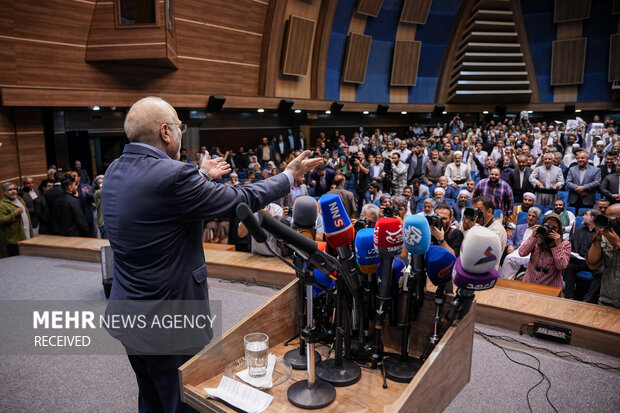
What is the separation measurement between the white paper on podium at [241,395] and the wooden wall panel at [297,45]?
11.2 m

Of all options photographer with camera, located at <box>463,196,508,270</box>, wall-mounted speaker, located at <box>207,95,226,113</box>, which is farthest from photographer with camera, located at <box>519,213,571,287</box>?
wall-mounted speaker, located at <box>207,95,226,113</box>

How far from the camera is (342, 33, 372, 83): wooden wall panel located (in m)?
13.8

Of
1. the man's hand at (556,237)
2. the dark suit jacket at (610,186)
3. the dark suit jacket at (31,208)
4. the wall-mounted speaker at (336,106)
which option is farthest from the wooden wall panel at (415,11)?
the man's hand at (556,237)

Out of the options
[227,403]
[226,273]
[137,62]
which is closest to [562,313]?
[227,403]

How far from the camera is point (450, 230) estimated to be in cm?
406

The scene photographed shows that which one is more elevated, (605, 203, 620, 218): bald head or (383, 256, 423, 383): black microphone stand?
(605, 203, 620, 218): bald head

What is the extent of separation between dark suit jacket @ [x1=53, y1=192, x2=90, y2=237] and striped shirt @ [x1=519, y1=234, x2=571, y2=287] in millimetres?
5155

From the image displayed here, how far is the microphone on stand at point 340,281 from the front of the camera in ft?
3.97

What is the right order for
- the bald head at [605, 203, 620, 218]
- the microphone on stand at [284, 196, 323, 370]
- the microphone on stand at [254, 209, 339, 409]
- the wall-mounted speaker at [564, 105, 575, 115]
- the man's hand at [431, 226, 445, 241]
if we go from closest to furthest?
the microphone on stand at [254, 209, 339, 409] → the microphone on stand at [284, 196, 323, 370] → the bald head at [605, 203, 620, 218] → the man's hand at [431, 226, 445, 241] → the wall-mounted speaker at [564, 105, 575, 115]

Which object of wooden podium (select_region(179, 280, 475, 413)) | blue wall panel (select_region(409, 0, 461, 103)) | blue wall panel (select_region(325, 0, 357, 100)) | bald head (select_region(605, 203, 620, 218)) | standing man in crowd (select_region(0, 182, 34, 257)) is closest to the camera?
wooden podium (select_region(179, 280, 475, 413))

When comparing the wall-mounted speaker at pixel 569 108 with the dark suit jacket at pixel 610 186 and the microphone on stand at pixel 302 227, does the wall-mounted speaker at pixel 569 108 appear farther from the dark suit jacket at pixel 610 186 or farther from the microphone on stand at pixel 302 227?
the microphone on stand at pixel 302 227

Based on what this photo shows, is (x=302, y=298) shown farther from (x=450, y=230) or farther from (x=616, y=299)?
(x=450, y=230)

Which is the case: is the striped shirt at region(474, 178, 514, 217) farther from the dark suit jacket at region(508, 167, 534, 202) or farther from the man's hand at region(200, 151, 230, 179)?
the man's hand at region(200, 151, 230, 179)

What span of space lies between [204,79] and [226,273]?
700cm
